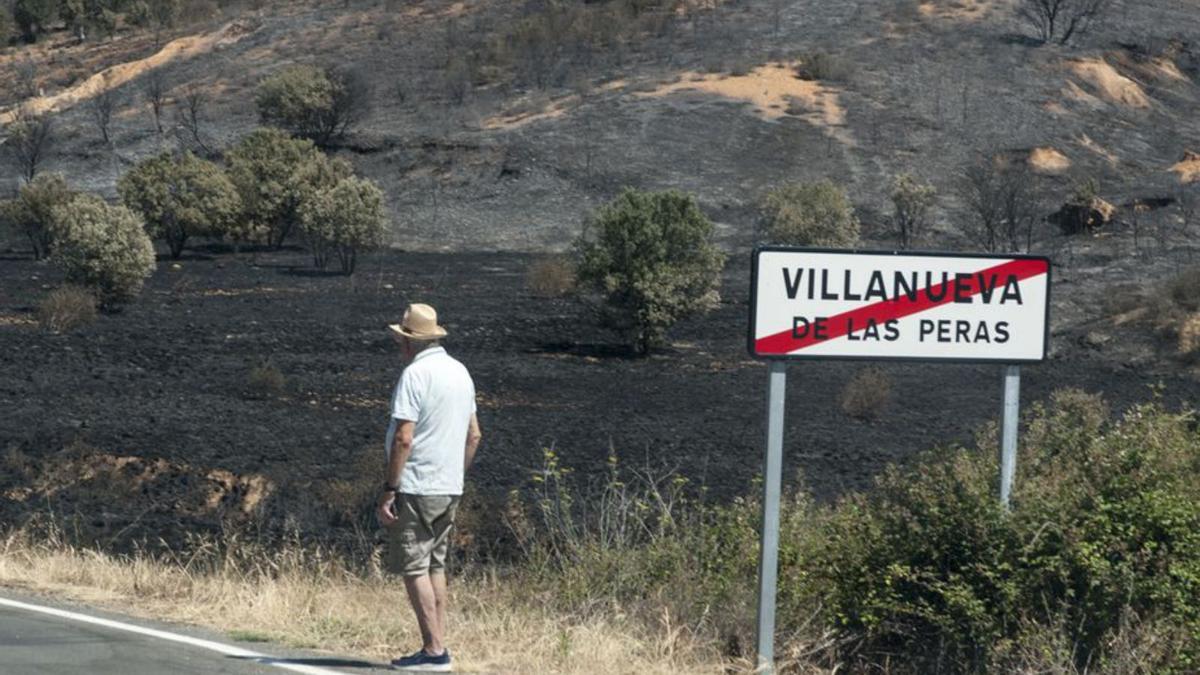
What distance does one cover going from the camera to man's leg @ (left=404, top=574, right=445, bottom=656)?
6504 millimetres

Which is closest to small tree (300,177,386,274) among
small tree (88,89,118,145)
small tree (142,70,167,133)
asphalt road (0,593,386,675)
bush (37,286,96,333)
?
bush (37,286,96,333)

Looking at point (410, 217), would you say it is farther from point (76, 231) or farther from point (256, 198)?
point (76, 231)

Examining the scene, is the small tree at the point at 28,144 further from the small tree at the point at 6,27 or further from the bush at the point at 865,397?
the bush at the point at 865,397

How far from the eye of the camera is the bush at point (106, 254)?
34312 millimetres

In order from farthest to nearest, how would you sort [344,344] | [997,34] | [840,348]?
[997,34] → [344,344] → [840,348]

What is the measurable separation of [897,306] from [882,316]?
0.25ft

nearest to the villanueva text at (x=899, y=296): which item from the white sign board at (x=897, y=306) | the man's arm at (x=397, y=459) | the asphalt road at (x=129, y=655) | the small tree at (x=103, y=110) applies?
the white sign board at (x=897, y=306)

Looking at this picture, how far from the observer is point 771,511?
6.34 metres

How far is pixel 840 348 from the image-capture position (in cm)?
648

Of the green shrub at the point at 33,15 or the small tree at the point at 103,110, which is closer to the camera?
the small tree at the point at 103,110

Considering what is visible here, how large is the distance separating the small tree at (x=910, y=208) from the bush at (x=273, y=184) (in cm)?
1634

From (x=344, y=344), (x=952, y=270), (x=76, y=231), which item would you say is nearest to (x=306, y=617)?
(x=952, y=270)

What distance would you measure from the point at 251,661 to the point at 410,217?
44.5m

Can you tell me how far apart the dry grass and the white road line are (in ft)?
0.76
